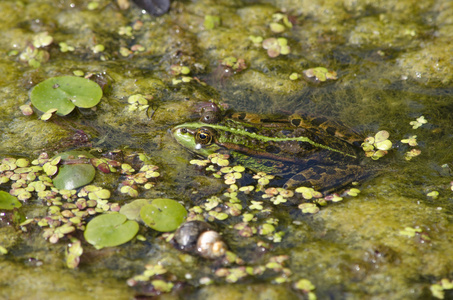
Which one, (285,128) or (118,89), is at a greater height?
(285,128)

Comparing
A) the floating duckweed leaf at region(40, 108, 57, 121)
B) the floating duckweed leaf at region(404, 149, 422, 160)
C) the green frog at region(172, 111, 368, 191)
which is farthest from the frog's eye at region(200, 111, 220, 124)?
the floating duckweed leaf at region(404, 149, 422, 160)

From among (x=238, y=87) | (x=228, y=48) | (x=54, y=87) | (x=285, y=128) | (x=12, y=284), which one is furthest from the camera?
(x=228, y=48)

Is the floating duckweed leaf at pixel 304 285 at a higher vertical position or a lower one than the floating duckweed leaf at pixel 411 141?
lower

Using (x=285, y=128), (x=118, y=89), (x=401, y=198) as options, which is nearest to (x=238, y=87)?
(x=285, y=128)

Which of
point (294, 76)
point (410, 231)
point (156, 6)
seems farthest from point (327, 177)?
point (156, 6)

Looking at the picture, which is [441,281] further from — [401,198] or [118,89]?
[118,89]

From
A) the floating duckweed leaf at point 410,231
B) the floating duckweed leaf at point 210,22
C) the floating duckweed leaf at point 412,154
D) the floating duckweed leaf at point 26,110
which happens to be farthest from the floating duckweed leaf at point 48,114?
the floating duckweed leaf at point 412,154

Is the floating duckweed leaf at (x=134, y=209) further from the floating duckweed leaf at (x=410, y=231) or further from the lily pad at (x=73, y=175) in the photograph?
the floating duckweed leaf at (x=410, y=231)
